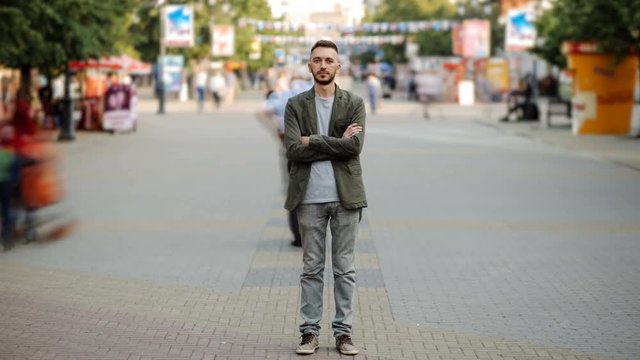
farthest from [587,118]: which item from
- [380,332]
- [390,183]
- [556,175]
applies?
[380,332]

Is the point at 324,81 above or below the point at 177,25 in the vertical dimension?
below

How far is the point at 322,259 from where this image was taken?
21.9ft

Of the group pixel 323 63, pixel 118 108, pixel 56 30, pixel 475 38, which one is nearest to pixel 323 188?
pixel 323 63

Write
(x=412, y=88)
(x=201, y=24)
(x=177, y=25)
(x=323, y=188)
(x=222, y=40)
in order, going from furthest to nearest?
1. (x=201, y=24)
2. (x=412, y=88)
3. (x=222, y=40)
4. (x=177, y=25)
5. (x=323, y=188)

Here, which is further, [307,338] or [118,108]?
[118,108]

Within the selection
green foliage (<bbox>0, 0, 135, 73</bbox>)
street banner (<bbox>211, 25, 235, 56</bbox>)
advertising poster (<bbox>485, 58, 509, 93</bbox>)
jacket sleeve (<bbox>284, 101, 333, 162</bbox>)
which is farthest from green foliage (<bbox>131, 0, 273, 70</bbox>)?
jacket sleeve (<bbox>284, 101, 333, 162</bbox>)

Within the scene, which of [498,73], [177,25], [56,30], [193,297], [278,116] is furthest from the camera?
[498,73]

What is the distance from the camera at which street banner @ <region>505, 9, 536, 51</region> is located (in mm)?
45188

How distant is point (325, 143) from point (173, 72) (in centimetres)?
5420

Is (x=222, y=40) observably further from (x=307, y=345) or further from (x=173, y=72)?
(x=307, y=345)

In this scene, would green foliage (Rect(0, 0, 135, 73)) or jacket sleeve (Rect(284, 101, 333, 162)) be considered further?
green foliage (Rect(0, 0, 135, 73))

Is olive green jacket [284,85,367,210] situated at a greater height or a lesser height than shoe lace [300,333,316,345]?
greater

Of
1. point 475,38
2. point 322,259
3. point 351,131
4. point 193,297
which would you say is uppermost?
point 475,38

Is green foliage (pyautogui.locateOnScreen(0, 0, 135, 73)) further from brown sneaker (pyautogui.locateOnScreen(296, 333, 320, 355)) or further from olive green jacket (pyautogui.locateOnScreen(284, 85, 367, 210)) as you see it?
brown sneaker (pyautogui.locateOnScreen(296, 333, 320, 355))
